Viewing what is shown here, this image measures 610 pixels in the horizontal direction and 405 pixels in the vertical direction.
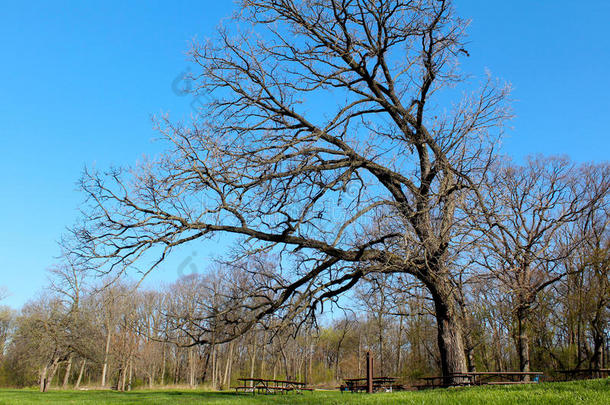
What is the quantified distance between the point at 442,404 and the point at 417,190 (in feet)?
18.8

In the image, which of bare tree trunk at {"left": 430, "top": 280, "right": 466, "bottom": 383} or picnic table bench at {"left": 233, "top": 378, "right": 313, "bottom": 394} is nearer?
bare tree trunk at {"left": 430, "top": 280, "right": 466, "bottom": 383}

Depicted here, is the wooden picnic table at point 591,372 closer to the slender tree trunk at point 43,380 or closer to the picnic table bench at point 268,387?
the picnic table bench at point 268,387

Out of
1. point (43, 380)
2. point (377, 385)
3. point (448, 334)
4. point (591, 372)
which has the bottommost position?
point (43, 380)

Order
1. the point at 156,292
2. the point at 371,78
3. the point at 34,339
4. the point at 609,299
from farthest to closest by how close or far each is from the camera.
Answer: the point at 156,292
the point at 34,339
the point at 609,299
the point at 371,78

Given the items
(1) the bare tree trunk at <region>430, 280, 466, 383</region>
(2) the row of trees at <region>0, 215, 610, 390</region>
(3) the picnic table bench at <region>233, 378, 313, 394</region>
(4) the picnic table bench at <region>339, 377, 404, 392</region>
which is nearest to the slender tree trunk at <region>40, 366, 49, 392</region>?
(2) the row of trees at <region>0, 215, 610, 390</region>

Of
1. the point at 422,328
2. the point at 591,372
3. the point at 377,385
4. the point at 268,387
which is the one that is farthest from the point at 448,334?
the point at 422,328

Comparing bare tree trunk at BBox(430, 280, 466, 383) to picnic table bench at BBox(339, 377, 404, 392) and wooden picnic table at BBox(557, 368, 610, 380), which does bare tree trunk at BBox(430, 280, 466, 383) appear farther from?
picnic table bench at BBox(339, 377, 404, 392)

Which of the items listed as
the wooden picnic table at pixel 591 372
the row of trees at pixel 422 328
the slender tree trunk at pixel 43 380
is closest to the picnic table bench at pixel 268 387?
the row of trees at pixel 422 328

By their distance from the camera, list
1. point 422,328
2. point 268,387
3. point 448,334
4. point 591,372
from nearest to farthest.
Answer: point 448,334, point 268,387, point 591,372, point 422,328

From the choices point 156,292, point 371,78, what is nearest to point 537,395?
point 371,78

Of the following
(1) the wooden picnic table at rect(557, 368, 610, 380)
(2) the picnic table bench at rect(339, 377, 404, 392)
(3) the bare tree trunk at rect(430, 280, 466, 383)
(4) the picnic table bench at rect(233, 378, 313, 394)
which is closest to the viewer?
(3) the bare tree trunk at rect(430, 280, 466, 383)

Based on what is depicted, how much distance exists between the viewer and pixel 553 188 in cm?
2683

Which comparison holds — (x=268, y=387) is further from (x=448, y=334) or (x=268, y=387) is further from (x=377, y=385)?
(x=448, y=334)

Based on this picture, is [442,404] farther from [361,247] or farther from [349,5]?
[349,5]
